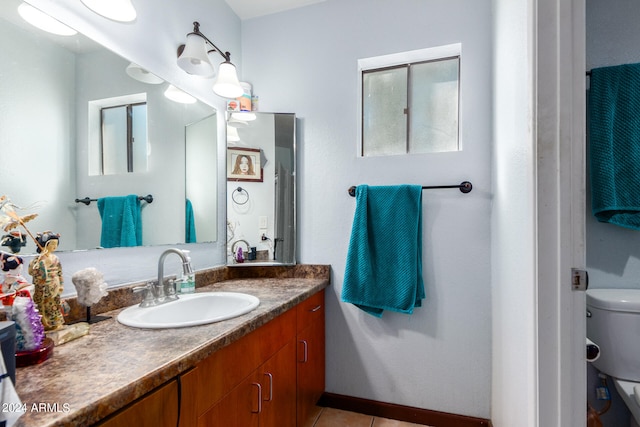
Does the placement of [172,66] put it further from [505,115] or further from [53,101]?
[505,115]

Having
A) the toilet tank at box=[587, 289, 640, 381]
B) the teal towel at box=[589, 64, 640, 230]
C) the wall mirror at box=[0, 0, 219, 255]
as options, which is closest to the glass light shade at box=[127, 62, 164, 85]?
the wall mirror at box=[0, 0, 219, 255]

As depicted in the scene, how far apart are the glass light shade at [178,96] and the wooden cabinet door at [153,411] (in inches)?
50.8

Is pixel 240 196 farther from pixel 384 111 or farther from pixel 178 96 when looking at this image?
pixel 384 111

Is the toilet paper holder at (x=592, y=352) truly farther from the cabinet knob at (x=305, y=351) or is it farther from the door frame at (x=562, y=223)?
the cabinet knob at (x=305, y=351)

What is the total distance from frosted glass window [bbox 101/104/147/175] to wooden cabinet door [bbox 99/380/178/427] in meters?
0.87

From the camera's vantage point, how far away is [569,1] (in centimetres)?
80

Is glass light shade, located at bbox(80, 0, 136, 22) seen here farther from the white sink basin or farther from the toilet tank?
the toilet tank

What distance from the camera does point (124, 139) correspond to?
1.26m

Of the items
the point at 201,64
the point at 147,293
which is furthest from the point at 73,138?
the point at 201,64

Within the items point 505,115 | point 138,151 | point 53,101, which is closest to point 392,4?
point 505,115

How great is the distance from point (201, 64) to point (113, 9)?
0.44m

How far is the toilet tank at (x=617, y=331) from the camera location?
1.32 m

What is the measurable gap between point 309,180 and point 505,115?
1.06 meters

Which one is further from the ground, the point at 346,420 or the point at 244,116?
the point at 244,116
